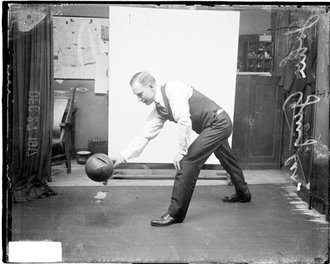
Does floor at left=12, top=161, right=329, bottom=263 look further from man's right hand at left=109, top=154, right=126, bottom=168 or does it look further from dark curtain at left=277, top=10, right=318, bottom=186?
man's right hand at left=109, top=154, right=126, bottom=168

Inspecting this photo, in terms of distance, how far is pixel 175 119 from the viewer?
3.76 meters

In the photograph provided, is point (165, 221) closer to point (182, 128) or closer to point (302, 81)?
point (182, 128)

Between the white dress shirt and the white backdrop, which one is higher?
the white backdrop

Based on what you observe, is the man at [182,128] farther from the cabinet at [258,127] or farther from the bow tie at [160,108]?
the cabinet at [258,127]

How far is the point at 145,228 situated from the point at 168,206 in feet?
1.60

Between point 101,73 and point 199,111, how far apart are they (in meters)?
1.04

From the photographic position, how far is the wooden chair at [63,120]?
4.50m

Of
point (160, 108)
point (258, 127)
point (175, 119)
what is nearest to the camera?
point (175, 119)

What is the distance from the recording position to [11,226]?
11.9 ft

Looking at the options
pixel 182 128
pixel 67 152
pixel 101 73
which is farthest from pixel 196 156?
pixel 67 152

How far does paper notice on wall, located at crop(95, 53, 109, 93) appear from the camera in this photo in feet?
13.4

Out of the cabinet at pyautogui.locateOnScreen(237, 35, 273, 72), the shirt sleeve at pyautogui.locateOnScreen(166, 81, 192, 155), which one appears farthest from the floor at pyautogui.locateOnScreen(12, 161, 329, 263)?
the cabinet at pyautogui.locateOnScreen(237, 35, 273, 72)

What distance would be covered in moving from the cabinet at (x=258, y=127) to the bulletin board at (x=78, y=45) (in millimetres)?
1569

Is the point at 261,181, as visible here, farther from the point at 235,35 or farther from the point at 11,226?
the point at 11,226
